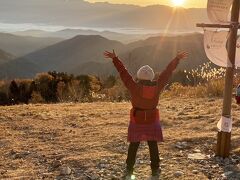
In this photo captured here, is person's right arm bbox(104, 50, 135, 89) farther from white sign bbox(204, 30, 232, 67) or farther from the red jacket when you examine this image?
white sign bbox(204, 30, 232, 67)

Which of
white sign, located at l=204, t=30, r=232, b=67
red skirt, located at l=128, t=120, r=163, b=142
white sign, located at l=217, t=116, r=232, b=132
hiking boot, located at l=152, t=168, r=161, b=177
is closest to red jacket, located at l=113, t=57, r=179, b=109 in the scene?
red skirt, located at l=128, t=120, r=163, b=142

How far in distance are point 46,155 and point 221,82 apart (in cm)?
739

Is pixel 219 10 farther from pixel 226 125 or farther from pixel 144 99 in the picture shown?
pixel 144 99

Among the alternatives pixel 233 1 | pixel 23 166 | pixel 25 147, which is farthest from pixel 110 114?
pixel 233 1

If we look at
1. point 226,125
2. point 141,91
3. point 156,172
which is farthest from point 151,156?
point 226,125

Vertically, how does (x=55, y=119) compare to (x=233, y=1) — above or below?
below

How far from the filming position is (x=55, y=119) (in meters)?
9.86

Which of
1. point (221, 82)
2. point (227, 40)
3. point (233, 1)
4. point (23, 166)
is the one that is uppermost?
point (233, 1)

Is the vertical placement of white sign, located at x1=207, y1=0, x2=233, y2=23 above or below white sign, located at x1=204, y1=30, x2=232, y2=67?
above

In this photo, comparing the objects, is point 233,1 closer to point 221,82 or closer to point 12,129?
point 12,129

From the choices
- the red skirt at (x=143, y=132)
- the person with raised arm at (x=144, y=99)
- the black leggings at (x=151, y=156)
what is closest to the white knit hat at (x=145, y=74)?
the person with raised arm at (x=144, y=99)

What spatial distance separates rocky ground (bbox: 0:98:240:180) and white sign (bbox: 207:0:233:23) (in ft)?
6.29

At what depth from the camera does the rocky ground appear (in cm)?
631

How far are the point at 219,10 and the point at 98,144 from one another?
276 cm
